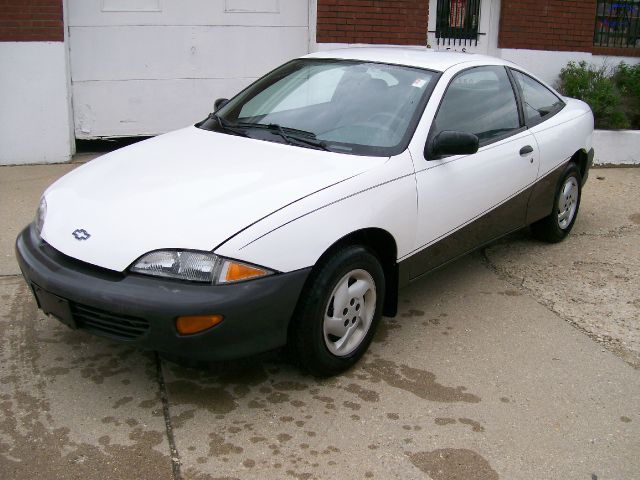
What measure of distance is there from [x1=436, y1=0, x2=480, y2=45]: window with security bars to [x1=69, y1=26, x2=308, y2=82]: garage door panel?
1.91m

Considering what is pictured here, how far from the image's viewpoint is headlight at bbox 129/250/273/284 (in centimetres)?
317

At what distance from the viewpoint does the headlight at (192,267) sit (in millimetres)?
3172

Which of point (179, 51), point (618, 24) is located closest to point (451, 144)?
point (179, 51)

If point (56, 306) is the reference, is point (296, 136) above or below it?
above

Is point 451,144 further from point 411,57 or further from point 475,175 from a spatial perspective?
point 411,57

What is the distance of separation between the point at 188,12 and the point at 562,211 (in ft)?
15.2

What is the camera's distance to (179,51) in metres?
8.16

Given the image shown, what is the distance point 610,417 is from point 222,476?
190 cm

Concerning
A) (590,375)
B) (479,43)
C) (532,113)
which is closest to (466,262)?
(532,113)

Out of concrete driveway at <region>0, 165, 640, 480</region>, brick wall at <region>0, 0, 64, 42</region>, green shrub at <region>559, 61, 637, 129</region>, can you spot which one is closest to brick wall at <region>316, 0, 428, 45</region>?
green shrub at <region>559, 61, 637, 129</region>

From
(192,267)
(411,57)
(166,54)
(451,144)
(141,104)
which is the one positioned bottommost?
(192,267)

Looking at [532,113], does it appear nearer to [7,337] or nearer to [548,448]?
[548,448]

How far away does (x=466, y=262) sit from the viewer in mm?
5641

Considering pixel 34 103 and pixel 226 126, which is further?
pixel 34 103
